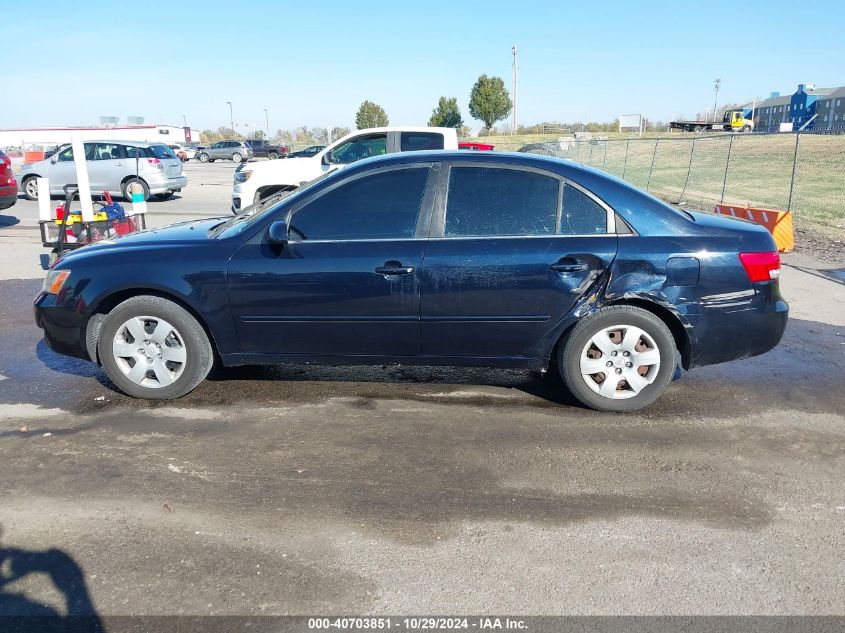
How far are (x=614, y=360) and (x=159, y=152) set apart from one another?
15945 mm

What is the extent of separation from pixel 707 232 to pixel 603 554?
2.35m

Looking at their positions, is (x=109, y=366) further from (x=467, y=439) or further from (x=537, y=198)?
(x=537, y=198)

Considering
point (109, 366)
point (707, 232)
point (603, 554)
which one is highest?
point (707, 232)

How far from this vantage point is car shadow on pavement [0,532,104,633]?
250 cm

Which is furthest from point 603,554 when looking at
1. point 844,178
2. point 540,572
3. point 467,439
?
point 844,178

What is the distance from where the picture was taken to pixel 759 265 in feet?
14.2

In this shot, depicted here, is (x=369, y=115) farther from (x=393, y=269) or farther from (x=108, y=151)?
(x=393, y=269)

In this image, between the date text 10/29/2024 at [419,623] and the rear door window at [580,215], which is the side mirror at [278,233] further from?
the date text 10/29/2024 at [419,623]

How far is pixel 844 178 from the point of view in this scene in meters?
24.0

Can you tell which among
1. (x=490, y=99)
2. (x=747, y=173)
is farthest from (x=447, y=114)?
(x=747, y=173)

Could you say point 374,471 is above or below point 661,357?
below

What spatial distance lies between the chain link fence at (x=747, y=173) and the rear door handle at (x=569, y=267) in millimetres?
9882

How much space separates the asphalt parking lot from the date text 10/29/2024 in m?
0.05

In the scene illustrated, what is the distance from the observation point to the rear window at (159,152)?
678 inches
